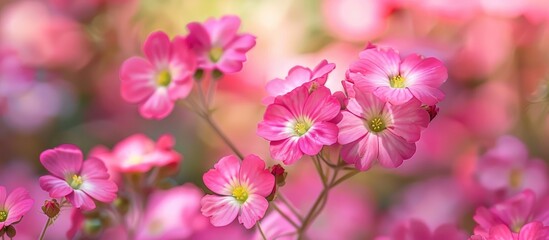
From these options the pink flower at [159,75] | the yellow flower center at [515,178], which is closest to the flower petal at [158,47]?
the pink flower at [159,75]

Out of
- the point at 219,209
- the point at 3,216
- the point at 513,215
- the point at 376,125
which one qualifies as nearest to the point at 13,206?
Result: the point at 3,216

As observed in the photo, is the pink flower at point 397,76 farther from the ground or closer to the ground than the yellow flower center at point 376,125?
farther from the ground

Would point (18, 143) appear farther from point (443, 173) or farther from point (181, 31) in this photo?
point (443, 173)

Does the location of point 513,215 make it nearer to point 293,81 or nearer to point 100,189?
point 293,81

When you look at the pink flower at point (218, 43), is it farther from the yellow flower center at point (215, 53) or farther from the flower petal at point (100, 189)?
the flower petal at point (100, 189)

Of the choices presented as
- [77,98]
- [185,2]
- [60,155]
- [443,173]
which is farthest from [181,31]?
[60,155]

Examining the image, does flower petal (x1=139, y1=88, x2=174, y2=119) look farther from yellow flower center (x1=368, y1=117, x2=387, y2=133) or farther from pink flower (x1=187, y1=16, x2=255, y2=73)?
yellow flower center (x1=368, y1=117, x2=387, y2=133)
